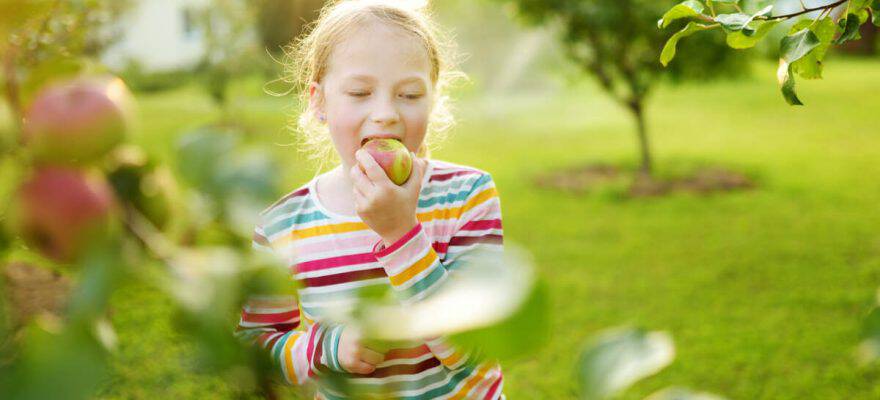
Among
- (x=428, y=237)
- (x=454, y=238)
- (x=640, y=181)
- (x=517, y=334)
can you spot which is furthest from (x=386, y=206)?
(x=640, y=181)

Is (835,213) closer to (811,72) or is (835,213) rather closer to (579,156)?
(579,156)

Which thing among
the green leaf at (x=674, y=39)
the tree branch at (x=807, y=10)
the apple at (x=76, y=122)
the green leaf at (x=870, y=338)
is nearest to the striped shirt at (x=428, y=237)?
the green leaf at (x=674, y=39)

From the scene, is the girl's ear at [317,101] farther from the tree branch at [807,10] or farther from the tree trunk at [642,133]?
the tree trunk at [642,133]

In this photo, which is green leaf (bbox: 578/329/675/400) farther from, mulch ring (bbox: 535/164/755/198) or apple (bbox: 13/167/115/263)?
mulch ring (bbox: 535/164/755/198)

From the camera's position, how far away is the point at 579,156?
7.55 m

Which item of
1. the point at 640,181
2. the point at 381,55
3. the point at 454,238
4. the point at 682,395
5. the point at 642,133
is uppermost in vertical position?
the point at 381,55

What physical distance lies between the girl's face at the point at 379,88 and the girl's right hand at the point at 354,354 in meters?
0.39

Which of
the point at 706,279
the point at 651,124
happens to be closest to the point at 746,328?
the point at 706,279

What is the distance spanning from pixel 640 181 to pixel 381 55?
4.97 meters

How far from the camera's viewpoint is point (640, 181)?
5.83 metres

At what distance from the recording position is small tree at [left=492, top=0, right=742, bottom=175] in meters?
5.59

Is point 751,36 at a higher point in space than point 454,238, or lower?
higher

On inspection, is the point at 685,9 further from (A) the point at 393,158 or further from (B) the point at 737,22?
(A) the point at 393,158

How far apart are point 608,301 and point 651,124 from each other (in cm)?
598
